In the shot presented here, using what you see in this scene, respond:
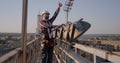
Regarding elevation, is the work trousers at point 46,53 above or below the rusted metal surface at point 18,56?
below

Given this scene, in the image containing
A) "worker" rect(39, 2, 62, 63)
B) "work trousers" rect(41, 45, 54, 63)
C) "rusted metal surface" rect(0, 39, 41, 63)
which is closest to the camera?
"rusted metal surface" rect(0, 39, 41, 63)

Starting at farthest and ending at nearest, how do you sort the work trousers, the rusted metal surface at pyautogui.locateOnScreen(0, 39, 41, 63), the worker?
1. the work trousers
2. the worker
3. the rusted metal surface at pyautogui.locateOnScreen(0, 39, 41, 63)

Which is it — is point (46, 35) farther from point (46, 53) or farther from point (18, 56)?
point (18, 56)

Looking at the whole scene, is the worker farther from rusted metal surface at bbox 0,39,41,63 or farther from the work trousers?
rusted metal surface at bbox 0,39,41,63

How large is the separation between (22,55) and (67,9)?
2304 centimetres

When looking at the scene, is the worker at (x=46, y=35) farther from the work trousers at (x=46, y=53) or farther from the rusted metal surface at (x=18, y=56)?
the rusted metal surface at (x=18, y=56)

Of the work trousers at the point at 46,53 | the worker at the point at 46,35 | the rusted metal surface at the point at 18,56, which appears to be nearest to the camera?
the rusted metal surface at the point at 18,56

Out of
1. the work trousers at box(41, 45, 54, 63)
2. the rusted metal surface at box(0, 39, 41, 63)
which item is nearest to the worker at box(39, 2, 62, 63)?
the work trousers at box(41, 45, 54, 63)

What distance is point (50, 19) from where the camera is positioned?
7.51m

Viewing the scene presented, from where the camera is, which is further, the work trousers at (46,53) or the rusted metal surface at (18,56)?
the work trousers at (46,53)

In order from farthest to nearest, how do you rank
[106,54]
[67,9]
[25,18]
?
[67,9] < [25,18] < [106,54]

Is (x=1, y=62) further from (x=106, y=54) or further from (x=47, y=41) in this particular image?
(x=47, y=41)

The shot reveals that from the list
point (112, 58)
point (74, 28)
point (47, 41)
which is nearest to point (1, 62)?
point (112, 58)

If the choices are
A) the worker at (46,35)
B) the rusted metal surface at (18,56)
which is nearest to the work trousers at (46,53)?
the worker at (46,35)
